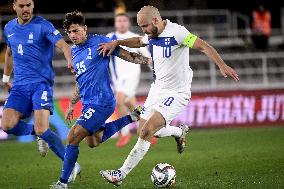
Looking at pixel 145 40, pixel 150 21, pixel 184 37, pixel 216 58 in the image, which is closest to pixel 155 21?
pixel 150 21

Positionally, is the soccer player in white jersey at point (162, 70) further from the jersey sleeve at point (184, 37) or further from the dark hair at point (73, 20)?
the dark hair at point (73, 20)

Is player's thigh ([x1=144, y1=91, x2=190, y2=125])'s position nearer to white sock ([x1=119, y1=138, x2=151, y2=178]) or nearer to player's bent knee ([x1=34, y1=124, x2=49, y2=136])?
white sock ([x1=119, y1=138, x2=151, y2=178])

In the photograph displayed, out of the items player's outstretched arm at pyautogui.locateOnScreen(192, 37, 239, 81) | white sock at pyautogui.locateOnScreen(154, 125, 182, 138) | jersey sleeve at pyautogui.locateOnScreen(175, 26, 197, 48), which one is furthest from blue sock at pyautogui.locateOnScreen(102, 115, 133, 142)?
player's outstretched arm at pyautogui.locateOnScreen(192, 37, 239, 81)

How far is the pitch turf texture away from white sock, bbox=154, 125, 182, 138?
1.94 ft

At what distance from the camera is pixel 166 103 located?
10.0m

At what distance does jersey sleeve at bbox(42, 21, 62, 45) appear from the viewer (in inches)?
410

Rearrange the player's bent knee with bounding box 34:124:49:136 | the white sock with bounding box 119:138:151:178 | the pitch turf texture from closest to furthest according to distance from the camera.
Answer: the white sock with bounding box 119:138:151:178, the pitch turf texture, the player's bent knee with bounding box 34:124:49:136

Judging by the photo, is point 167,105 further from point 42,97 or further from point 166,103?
point 42,97

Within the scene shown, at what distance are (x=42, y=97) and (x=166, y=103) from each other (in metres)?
1.71

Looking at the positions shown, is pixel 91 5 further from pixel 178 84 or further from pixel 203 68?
pixel 178 84

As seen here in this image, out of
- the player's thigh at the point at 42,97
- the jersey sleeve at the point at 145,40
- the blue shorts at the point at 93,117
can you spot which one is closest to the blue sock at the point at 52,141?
the player's thigh at the point at 42,97

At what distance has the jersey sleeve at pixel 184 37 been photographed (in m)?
9.70

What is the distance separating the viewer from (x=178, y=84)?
10.2 m

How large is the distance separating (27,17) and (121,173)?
8.96 feet
